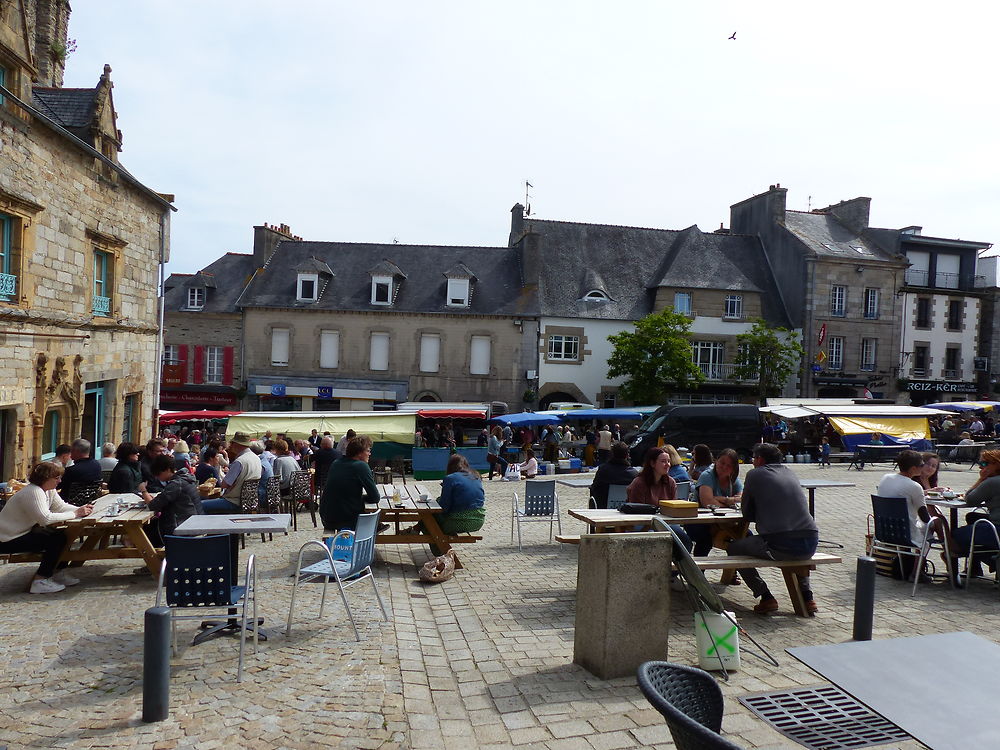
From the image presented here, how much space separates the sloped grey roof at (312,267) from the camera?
31.5 meters

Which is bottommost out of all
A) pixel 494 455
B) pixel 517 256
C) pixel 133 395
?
pixel 494 455

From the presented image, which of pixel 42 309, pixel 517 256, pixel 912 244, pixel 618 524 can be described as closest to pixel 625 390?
pixel 517 256

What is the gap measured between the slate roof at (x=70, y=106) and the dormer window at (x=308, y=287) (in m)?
17.1

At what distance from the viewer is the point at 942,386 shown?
34094mm

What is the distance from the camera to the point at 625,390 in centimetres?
3005

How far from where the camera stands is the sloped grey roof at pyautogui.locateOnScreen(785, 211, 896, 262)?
3262 centimetres

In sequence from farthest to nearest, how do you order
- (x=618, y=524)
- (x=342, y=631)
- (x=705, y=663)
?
(x=618, y=524) < (x=342, y=631) < (x=705, y=663)

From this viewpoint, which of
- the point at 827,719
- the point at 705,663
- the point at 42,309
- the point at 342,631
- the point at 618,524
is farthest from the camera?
the point at 42,309

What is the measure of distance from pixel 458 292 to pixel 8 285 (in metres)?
21.1

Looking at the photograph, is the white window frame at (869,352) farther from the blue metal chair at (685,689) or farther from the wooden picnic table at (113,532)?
the blue metal chair at (685,689)

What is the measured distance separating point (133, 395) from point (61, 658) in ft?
41.8

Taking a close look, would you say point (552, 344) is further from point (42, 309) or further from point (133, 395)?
point (42, 309)

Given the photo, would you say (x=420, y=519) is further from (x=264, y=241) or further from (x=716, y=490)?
(x=264, y=241)

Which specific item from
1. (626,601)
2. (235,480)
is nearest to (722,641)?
(626,601)
